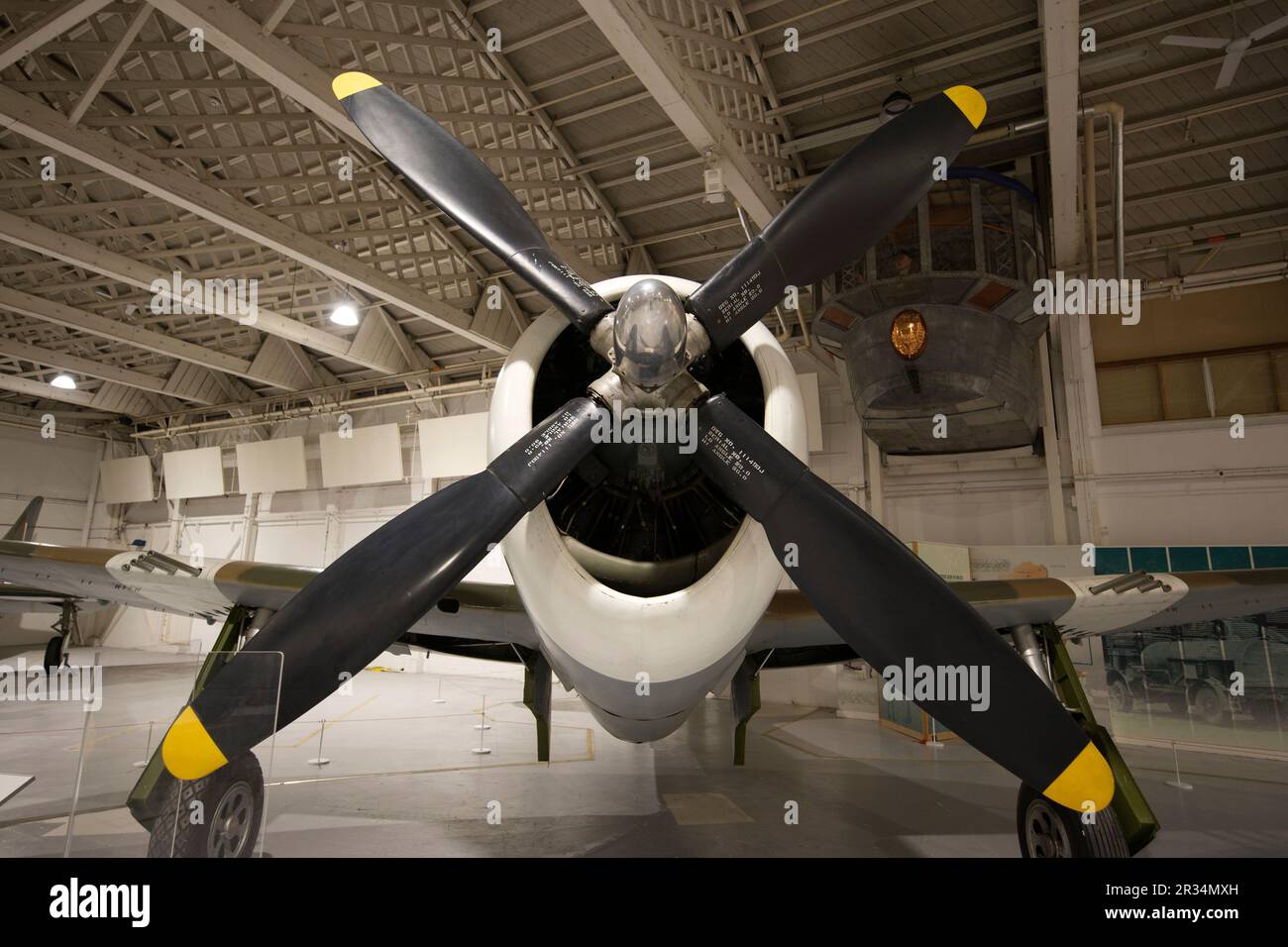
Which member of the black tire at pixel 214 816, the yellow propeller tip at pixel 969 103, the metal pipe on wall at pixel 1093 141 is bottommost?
the black tire at pixel 214 816

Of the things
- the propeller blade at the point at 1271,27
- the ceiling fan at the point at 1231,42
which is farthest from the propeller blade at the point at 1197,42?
the propeller blade at the point at 1271,27

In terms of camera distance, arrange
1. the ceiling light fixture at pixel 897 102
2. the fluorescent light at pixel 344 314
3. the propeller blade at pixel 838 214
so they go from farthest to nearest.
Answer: the fluorescent light at pixel 344 314 < the ceiling light fixture at pixel 897 102 < the propeller blade at pixel 838 214

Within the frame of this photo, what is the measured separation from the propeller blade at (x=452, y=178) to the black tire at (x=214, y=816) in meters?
2.37

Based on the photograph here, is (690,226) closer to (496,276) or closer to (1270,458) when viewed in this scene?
(496,276)

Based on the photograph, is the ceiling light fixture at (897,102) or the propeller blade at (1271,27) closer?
the propeller blade at (1271,27)

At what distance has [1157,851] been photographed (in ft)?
11.5

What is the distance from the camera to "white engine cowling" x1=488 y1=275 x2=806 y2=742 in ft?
7.34

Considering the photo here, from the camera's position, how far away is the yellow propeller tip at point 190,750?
1758mm

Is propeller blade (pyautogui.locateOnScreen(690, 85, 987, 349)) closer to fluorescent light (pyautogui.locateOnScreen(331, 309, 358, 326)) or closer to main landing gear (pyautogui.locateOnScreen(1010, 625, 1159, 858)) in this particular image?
main landing gear (pyautogui.locateOnScreen(1010, 625, 1159, 858))

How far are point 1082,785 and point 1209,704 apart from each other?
6.52m

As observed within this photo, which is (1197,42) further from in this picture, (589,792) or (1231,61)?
(589,792)

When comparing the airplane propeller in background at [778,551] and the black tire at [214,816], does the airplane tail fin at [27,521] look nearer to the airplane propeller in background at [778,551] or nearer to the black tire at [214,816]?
→ the black tire at [214,816]

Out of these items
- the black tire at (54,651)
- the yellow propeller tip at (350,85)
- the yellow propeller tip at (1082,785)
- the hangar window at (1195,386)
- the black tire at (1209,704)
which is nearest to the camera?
the yellow propeller tip at (1082,785)

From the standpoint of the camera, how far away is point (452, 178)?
263cm
